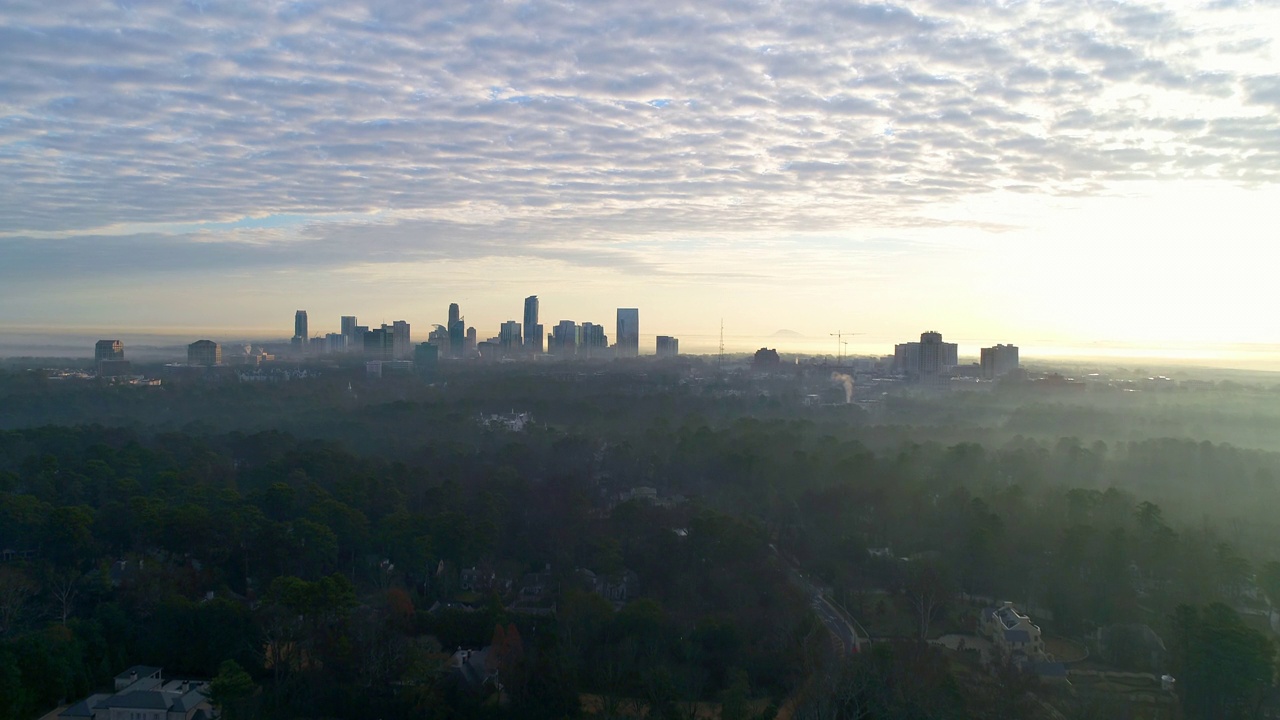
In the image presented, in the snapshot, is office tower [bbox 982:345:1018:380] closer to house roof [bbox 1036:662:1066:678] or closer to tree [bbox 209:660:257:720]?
house roof [bbox 1036:662:1066:678]

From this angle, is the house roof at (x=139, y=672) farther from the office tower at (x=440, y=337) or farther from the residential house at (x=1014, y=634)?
the office tower at (x=440, y=337)

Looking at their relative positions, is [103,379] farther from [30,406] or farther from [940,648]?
[940,648]

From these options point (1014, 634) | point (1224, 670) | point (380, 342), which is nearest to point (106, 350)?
point (380, 342)

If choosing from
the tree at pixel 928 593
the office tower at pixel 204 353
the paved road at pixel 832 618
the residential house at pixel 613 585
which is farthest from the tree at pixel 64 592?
the office tower at pixel 204 353

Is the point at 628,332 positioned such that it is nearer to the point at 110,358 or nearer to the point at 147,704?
the point at 110,358

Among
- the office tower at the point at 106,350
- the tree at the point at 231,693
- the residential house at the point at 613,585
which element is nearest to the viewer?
the tree at the point at 231,693

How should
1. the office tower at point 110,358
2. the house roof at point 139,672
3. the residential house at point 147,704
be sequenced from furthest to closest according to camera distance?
the office tower at point 110,358
the house roof at point 139,672
the residential house at point 147,704
